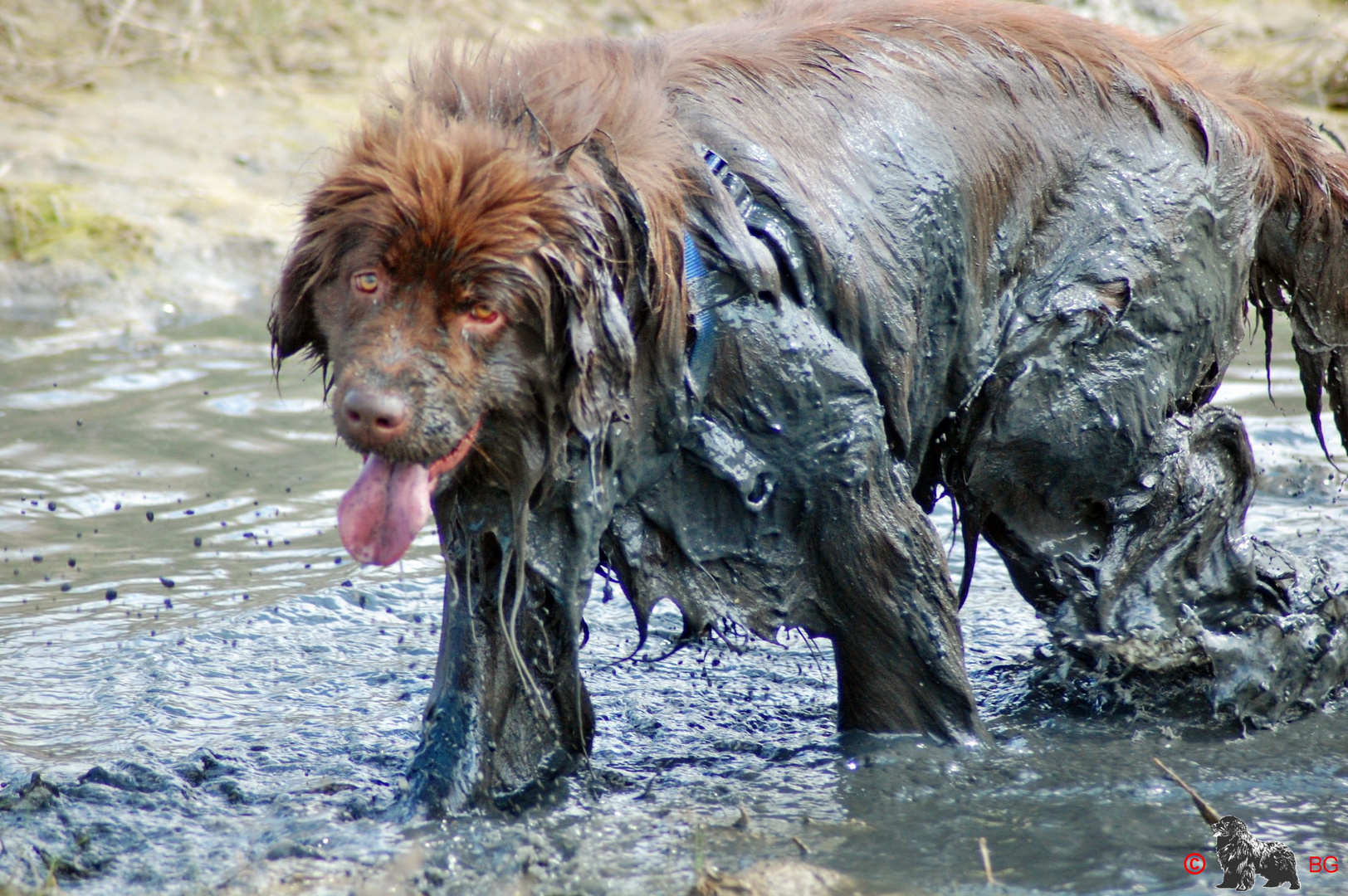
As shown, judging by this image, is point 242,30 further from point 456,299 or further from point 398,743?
point 456,299

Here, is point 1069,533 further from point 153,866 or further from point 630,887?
Result: point 153,866

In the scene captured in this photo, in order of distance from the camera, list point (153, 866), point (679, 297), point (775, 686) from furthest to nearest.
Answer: point (775, 686) < point (153, 866) < point (679, 297)

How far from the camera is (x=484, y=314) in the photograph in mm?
2961

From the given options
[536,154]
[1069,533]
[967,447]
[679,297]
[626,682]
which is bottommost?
[626,682]

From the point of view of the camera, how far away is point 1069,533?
Answer: 4305 mm

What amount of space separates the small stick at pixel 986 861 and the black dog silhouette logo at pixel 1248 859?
0.53 m

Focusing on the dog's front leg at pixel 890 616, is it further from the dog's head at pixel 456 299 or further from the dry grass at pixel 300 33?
the dry grass at pixel 300 33

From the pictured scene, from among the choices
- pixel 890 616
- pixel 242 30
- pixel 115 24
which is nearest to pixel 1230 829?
pixel 890 616

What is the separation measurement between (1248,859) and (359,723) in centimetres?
261

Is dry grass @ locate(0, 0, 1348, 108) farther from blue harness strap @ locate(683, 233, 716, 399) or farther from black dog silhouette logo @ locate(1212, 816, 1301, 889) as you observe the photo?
black dog silhouette logo @ locate(1212, 816, 1301, 889)

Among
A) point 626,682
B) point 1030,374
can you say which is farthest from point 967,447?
point 626,682

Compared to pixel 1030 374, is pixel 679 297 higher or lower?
higher

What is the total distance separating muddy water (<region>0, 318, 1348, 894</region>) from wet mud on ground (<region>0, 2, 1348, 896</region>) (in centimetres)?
1

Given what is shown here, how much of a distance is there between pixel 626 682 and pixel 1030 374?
5.84ft
